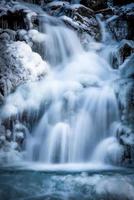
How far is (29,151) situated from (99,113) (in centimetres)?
206

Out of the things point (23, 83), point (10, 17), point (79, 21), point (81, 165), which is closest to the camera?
point (81, 165)

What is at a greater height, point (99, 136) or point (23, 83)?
point (23, 83)

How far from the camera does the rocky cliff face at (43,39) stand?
8102 mm

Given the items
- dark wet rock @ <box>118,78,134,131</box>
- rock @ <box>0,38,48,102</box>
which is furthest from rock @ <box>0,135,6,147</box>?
dark wet rock @ <box>118,78,134,131</box>

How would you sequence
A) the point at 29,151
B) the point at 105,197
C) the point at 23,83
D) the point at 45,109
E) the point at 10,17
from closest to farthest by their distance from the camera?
the point at 105,197, the point at 29,151, the point at 45,109, the point at 23,83, the point at 10,17

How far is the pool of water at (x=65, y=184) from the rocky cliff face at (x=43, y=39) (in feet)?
4.14

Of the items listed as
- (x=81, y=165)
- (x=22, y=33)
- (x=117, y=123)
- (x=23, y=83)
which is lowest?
(x=81, y=165)

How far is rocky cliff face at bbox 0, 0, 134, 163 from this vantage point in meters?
8.10

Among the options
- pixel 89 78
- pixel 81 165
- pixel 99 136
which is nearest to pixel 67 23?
pixel 89 78

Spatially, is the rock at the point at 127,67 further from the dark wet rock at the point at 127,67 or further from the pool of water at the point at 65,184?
the pool of water at the point at 65,184

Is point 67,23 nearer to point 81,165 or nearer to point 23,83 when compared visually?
point 23,83

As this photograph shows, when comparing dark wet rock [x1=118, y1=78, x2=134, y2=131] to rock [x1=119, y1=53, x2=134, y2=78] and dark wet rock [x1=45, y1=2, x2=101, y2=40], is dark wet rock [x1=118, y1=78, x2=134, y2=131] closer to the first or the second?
rock [x1=119, y1=53, x2=134, y2=78]

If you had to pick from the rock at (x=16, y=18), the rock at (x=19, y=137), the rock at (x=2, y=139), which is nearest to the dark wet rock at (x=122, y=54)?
the rock at (x=16, y=18)

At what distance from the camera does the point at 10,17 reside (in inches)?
479
